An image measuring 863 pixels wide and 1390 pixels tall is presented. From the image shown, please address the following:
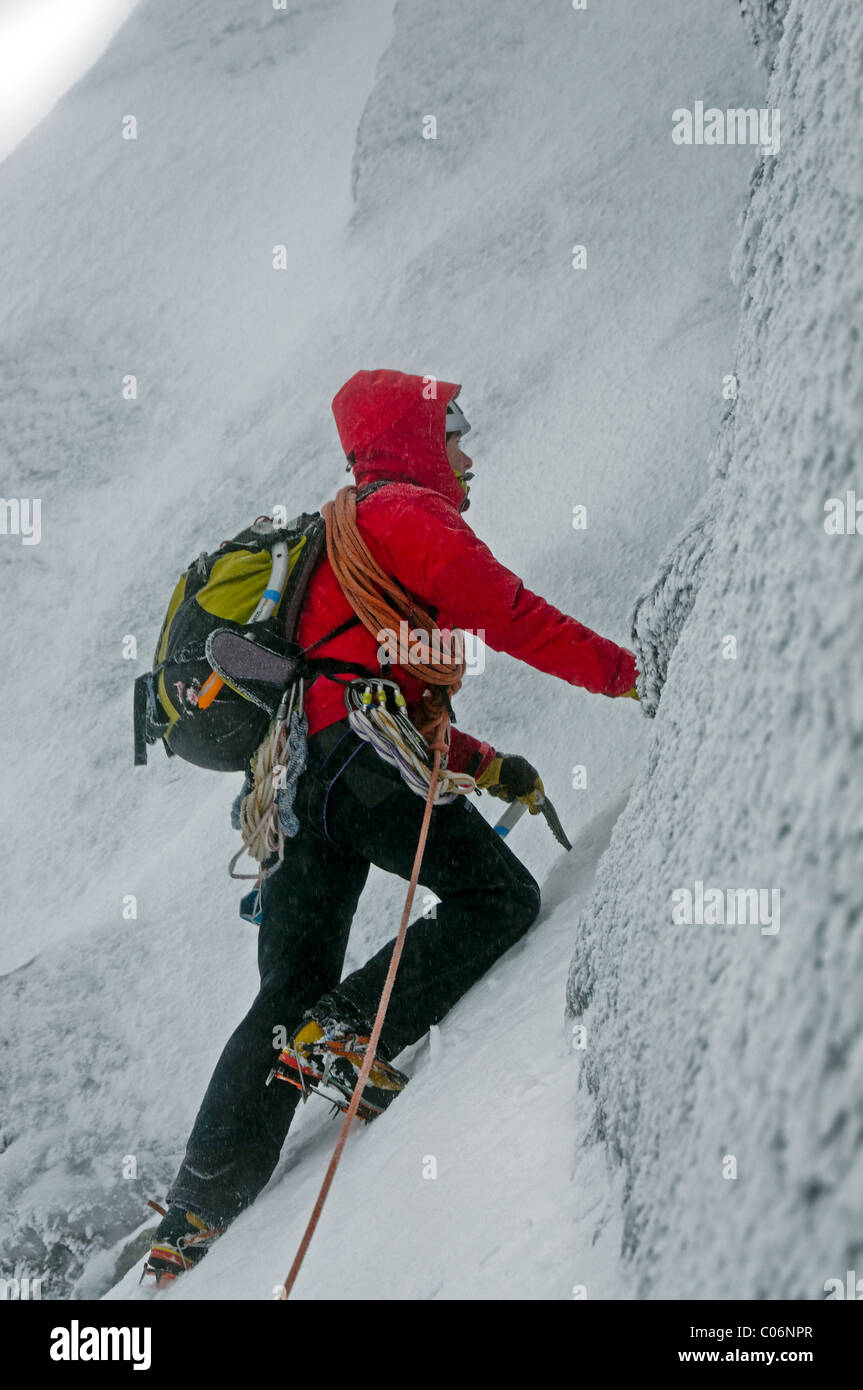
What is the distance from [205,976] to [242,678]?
56.0 inches

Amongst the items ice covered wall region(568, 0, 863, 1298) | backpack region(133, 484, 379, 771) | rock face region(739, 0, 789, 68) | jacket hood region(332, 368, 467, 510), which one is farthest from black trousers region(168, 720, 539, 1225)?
rock face region(739, 0, 789, 68)

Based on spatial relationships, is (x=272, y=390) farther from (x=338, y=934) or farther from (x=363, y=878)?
(x=338, y=934)

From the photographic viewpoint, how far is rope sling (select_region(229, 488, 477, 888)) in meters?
1.92

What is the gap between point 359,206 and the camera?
4742 mm

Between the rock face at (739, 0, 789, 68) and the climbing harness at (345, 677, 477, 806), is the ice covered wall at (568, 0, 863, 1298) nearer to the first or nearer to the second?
the climbing harness at (345, 677, 477, 806)

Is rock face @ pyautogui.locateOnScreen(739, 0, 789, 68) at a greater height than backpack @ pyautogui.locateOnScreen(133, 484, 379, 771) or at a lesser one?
greater

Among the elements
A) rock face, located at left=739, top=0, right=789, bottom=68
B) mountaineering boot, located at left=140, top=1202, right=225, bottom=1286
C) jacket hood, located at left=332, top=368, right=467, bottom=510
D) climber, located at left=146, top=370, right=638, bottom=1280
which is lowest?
mountaineering boot, located at left=140, top=1202, right=225, bottom=1286

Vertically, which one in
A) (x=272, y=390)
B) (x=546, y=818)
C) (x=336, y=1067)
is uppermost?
(x=272, y=390)

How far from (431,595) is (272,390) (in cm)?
299

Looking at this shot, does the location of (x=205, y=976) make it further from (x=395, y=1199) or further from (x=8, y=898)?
(x=395, y=1199)

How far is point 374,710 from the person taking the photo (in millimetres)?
1917

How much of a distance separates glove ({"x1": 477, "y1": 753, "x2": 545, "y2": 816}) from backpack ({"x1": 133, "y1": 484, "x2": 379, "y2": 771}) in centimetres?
47

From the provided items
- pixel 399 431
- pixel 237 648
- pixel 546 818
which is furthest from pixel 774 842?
pixel 546 818

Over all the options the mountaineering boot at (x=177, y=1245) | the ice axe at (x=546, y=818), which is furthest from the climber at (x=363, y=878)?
the ice axe at (x=546, y=818)
